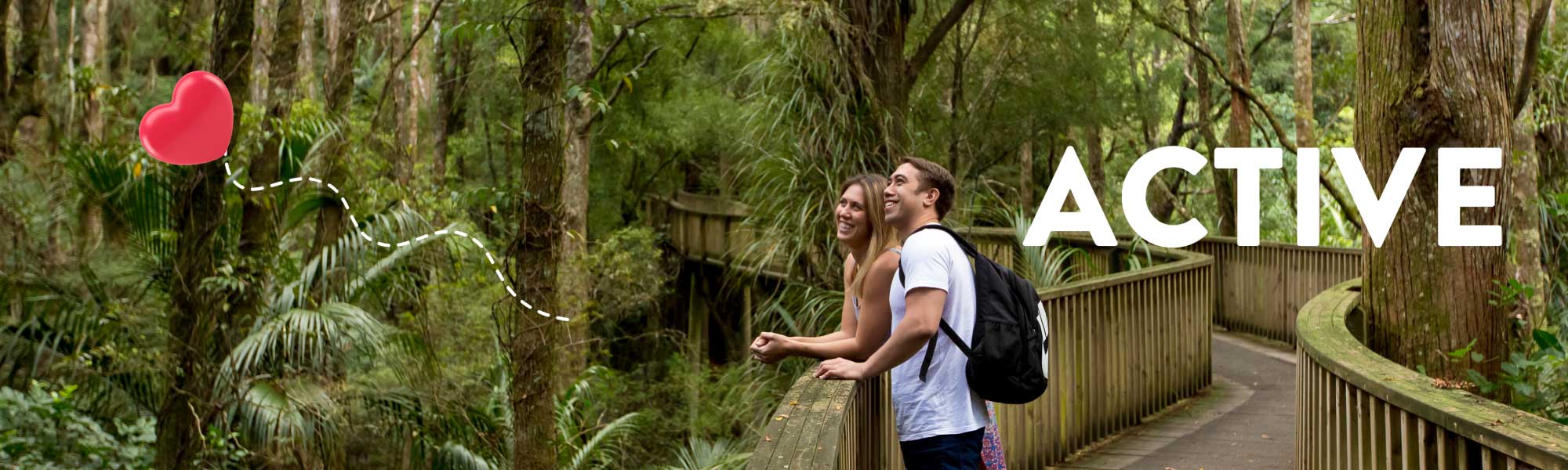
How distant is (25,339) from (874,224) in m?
7.26

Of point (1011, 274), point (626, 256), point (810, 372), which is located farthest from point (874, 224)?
point (626, 256)

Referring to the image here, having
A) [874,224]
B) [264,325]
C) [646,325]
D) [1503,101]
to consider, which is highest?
[1503,101]

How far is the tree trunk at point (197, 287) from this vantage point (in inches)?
314

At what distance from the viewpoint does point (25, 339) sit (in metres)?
8.88

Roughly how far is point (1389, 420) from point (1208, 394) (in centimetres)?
614

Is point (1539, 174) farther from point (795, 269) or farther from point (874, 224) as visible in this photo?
point (874, 224)

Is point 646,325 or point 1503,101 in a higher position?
point 1503,101

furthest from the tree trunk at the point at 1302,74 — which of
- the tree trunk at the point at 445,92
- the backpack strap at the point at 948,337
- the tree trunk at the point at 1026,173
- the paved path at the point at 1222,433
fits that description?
the backpack strap at the point at 948,337

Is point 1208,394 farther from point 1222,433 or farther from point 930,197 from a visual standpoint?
point 930,197

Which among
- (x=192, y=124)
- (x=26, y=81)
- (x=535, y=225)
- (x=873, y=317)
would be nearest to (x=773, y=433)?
(x=873, y=317)

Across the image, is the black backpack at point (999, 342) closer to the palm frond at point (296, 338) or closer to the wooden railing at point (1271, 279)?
the palm frond at point (296, 338)

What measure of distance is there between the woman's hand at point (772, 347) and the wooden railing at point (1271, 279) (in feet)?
36.1

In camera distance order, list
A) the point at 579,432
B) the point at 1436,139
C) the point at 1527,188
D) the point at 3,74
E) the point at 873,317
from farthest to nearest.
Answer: the point at 3,74 < the point at 1527,188 < the point at 579,432 < the point at 1436,139 < the point at 873,317

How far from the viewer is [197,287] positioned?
8.10 m
